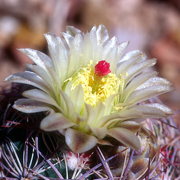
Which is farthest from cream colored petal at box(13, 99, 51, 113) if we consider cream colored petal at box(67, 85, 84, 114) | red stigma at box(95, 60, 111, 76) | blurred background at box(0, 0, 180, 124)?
blurred background at box(0, 0, 180, 124)

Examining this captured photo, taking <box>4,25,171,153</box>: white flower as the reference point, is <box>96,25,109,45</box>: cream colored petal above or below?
above

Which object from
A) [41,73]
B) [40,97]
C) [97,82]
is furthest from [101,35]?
[40,97]

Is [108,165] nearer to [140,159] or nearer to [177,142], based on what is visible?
[140,159]

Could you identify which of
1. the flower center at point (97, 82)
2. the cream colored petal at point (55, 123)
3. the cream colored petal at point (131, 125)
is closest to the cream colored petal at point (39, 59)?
the flower center at point (97, 82)

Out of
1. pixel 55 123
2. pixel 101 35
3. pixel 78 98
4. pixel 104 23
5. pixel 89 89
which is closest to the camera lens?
pixel 55 123

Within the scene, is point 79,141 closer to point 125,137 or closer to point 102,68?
point 125,137

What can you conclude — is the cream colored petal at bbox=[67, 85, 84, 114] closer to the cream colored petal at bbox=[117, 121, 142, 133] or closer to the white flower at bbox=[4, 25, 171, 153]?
the white flower at bbox=[4, 25, 171, 153]
